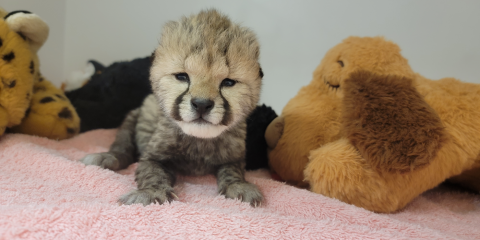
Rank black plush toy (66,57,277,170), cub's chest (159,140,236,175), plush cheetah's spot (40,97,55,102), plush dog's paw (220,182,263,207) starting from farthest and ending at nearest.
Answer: black plush toy (66,57,277,170) < plush cheetah's spot (40,97,55,102) < cub's chest (159,140,236,175) < plush dog's paw (220,182,263,207)

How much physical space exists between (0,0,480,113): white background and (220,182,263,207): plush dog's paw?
2.87ft

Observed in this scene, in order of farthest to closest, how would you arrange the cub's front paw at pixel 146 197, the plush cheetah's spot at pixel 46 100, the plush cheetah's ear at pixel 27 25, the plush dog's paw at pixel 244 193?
the plush cheetah's spot at pixel 46 100
the plush cheetah's ear at pixel 27 25
the plush dog's paw at pixel 244 193
the cub's front paw at pixel 146 197

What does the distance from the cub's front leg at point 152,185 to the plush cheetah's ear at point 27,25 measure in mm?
777

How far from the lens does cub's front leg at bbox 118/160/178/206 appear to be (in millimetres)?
879

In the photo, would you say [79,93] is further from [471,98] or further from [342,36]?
[471,98]

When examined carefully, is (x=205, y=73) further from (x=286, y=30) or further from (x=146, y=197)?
(x=286, y=30)

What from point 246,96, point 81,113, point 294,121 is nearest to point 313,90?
point 294,121

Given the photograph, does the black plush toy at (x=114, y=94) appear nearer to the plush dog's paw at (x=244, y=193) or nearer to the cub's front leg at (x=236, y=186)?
the cub's front leg at (x=236, y=186)

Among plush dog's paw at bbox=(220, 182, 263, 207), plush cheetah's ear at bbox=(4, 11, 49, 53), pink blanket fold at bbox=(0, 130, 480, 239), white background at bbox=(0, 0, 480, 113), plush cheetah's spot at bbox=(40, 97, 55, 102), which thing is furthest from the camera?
white background at bbox=(0, 0, 480, 113)

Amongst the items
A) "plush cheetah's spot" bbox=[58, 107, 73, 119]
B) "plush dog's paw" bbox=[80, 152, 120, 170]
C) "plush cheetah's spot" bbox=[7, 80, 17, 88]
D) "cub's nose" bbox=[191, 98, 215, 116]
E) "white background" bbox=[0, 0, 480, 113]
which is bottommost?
"plush dog's paw" bbox=[80, 152, 120, 170]

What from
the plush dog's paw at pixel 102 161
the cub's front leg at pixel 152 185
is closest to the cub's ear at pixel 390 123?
the cub's front leg at pixel 152 185

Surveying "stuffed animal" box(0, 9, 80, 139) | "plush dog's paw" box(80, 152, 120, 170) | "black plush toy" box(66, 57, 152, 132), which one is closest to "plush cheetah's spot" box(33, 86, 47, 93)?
"stuffed animal" box(0, 9, 80, 139)

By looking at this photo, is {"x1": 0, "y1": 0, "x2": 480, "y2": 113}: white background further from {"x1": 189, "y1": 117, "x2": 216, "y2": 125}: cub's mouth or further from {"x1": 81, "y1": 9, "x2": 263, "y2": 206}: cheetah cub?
{"x1": 189, "y1": 117, "x2": 216, "y2": 125}: cub's mouth

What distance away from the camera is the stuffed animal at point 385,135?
96 cm
